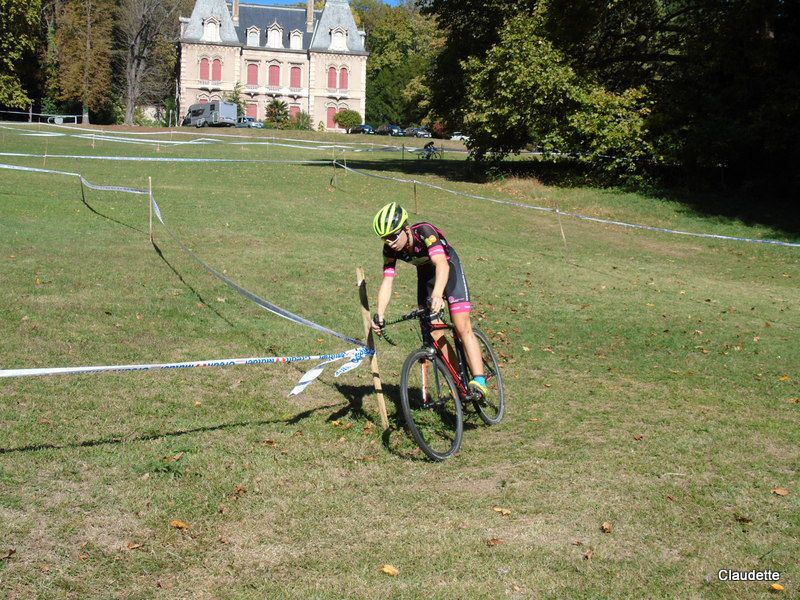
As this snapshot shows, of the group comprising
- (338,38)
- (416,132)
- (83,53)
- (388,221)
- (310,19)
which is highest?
(310,19)

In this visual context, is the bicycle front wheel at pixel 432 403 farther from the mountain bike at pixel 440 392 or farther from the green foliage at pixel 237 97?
the green foliage at pixel 237 97

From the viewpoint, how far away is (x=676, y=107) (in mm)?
29703

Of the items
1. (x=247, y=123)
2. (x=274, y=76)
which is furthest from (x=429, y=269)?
(x=274, y=76)

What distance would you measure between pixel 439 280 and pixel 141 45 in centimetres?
8941

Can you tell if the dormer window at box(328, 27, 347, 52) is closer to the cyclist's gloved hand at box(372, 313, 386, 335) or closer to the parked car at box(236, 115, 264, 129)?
the parked car at box(236, 115, 264, 129)

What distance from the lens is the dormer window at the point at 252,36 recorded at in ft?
319

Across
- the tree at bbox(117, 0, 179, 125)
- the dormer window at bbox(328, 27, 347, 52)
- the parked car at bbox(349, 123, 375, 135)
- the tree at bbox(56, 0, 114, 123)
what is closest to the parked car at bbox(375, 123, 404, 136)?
the parked car at bbox(349, 123, 375, 135)

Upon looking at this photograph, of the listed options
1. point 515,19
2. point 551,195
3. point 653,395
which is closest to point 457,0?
point 515,19

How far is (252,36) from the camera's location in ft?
321

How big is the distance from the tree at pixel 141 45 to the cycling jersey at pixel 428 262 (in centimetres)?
8506

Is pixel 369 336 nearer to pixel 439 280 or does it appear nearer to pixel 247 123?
pixel 439 280

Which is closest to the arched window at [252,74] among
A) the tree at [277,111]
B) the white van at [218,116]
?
the tree at [277,111]

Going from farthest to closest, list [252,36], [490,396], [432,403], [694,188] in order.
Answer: [252,36], [694,188], [490,396], [432,403]

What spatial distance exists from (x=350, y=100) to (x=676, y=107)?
73.6 meters
